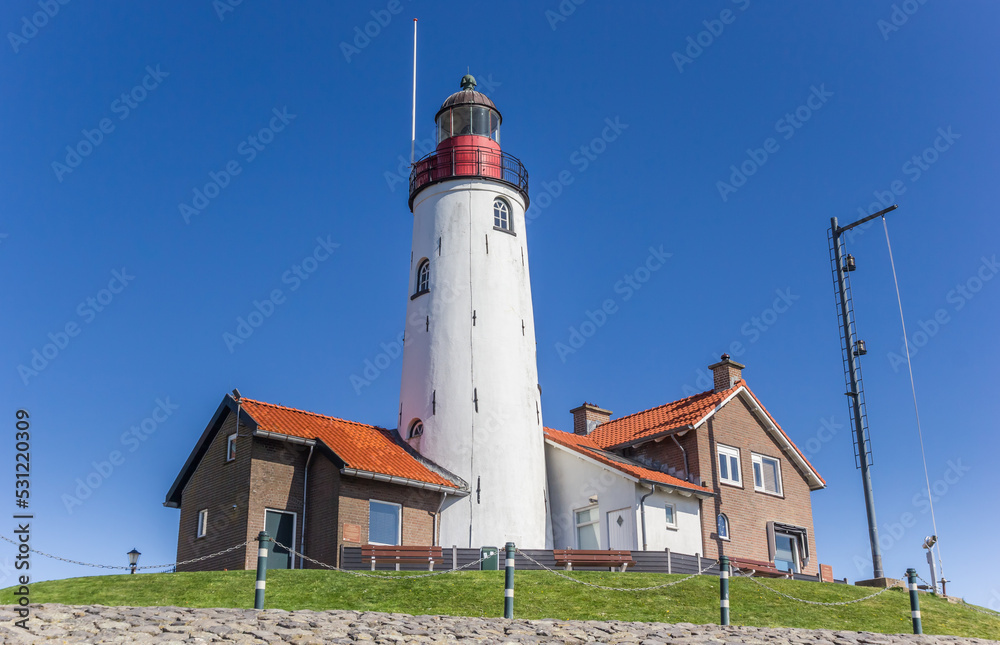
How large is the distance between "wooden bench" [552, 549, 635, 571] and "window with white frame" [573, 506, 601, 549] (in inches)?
174

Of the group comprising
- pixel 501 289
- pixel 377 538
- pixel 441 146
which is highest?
pixel 441 146

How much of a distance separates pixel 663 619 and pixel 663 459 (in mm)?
15787

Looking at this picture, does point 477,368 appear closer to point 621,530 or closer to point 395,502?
point 395,502

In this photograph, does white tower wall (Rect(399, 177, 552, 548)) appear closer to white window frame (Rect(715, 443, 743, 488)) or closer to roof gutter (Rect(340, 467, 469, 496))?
roof gutter (Rect(340, 467, 469, 496))

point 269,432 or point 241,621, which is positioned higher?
point 269,432

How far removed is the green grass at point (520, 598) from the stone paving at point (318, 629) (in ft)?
7.76

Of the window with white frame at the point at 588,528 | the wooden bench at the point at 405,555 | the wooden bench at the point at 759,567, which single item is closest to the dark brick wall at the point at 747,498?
the wooden bench at the point at 759,567

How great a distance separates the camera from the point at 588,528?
107ft

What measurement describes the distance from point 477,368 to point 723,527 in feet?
32.5

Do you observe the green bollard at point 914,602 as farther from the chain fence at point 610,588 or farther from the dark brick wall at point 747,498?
the dark brick wall at point 747,498

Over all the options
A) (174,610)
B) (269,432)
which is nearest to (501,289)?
(269,432)

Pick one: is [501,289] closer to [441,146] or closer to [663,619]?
[441,146]

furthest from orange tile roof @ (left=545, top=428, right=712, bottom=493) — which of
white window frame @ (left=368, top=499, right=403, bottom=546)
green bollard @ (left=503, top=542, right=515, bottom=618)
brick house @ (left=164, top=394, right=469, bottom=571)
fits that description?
green bollard @ (left=503, top=542, right=515, bottom=618)

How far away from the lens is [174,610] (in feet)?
47.5
